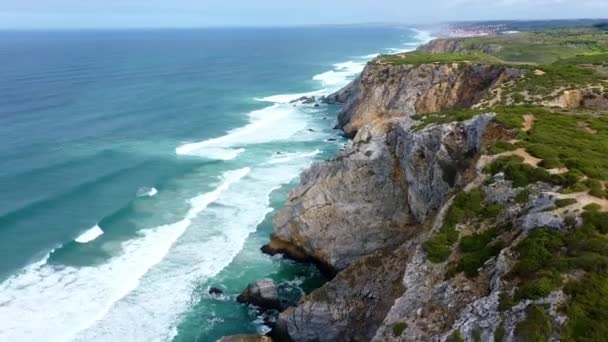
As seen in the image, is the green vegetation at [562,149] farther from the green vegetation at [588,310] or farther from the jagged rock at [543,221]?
the green vegetation at [588,310]

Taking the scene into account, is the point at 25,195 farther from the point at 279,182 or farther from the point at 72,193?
the point at 279,182

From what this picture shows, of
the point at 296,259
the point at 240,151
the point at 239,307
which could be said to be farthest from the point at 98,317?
the point at 240,151

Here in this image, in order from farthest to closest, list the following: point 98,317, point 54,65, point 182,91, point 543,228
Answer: point 54,65 → point 182,91 → point 98,317 → point 543,228

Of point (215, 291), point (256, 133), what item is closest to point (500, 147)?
point (215, 291)

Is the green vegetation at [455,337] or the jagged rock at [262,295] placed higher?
the green vegetation at [455,337]

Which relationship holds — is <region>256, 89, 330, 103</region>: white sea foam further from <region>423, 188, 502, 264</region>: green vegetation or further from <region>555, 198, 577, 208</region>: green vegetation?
<region>555, 198, 577, 208</region>: green vegetation

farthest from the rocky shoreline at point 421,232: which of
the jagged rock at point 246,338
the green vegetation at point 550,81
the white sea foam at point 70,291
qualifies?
the white sea foam at point 70,291

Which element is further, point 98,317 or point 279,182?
point 279,182
